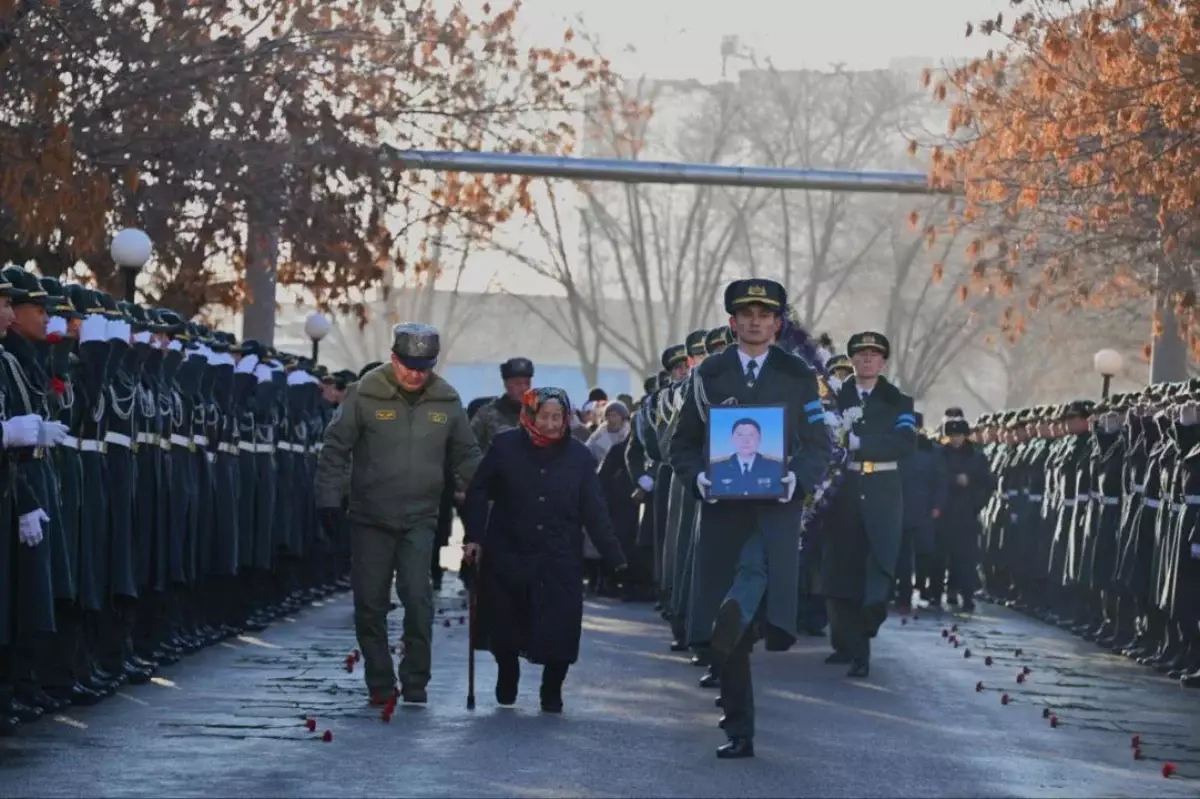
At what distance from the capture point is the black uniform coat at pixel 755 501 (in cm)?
1305

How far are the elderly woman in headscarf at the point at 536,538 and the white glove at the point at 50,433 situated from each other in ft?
8.21

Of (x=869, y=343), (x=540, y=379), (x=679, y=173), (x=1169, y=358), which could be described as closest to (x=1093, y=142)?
(x=869, y=343)

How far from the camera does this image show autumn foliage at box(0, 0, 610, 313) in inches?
797

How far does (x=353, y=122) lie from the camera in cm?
2656

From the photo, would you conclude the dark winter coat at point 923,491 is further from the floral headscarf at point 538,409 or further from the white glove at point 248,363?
the floral headscarf at point 538,409

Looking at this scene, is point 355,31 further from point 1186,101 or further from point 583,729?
point 583,729

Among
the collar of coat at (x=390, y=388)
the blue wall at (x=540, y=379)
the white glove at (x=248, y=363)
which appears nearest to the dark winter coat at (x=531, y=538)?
the collar of coat at (x=390, y=388)

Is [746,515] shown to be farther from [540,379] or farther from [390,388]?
[540,379]

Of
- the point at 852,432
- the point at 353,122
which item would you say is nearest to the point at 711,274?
the point at 353,122

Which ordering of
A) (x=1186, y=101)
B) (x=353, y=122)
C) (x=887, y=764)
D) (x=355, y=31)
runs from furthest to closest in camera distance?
1. (x=353, y=122)
2. (x=355, y=31)
3. (x=1186, y=101)
4. (x=887, y=764)

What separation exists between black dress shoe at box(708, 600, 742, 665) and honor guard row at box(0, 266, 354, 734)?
10.3 feet

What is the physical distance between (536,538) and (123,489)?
7.79 feet

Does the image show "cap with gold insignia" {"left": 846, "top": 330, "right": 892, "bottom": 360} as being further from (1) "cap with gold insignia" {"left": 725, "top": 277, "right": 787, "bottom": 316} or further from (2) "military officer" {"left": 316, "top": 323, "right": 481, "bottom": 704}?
(1) "cap with gold insignia" {"left": 725, "top": 277, "right": 787, "bottom": 316}

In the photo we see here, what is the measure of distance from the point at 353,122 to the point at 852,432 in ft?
32.9
